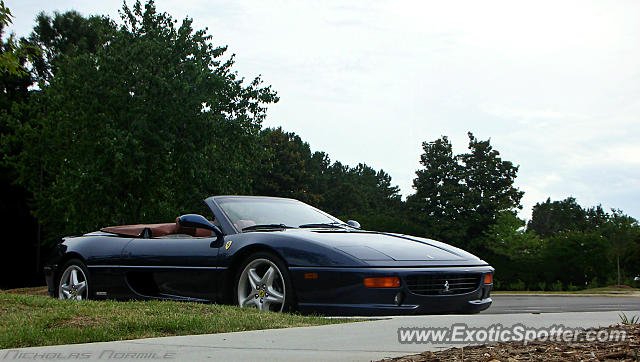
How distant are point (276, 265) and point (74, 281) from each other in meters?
3.30

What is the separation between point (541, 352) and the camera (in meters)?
3.90

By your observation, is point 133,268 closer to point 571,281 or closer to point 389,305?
point 389,305

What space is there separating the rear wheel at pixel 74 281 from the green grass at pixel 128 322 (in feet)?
6.61

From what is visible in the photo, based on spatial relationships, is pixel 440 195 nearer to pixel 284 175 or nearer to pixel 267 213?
pixel 284 175

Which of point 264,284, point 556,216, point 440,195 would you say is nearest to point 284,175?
point 440,195

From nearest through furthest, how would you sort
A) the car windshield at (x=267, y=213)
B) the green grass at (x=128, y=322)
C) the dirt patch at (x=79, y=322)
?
the green grass at (x=128, y=322) → the dirt patch at (x=79, y=322) → the car windshield at (x=267, y=213)

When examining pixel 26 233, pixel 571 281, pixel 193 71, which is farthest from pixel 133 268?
pixel 26 233

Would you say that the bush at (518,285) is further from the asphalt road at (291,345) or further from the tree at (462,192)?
the asphalt road at (291,345)

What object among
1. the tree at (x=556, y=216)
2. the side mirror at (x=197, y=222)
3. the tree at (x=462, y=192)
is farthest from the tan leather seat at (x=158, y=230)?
the tree at (x=556, y=216)

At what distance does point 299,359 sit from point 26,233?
36.7m

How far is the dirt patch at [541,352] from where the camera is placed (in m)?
3.71

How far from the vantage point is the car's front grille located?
21.6 ft

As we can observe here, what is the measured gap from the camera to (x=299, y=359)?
3.90 metres

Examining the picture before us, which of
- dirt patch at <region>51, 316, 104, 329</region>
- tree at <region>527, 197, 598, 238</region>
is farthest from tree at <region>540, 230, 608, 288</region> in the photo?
tree at <region>527, 197, 598, 238</region>
